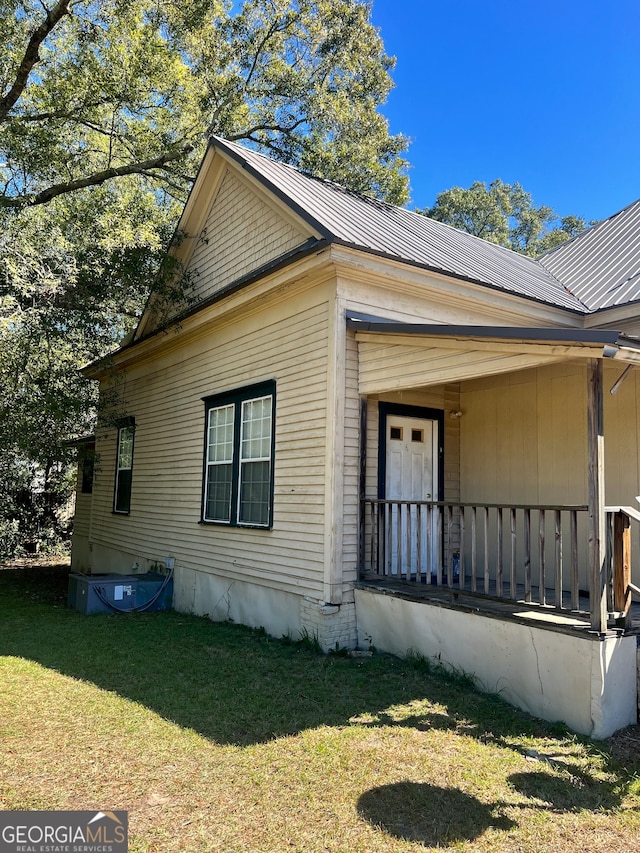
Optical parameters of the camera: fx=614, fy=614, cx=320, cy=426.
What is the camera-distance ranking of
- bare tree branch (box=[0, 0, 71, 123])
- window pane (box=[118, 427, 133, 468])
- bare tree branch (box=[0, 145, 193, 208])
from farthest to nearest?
bare tree branch (box=[0, 145, 193, 208]), window pane (box=[118, 427, 133, 468]), bare tree branch (box=[0, 0, 71, 123])

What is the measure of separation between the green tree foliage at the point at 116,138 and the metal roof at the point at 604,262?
754 cm

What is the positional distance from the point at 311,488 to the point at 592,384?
3.33m

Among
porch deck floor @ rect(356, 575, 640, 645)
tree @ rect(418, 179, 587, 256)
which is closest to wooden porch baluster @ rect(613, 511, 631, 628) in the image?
porch deck floor @ rect(356, 575, 640, 645)

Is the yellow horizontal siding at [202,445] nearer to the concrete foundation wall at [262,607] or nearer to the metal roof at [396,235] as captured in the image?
the concrete foundation wall at [262,607]

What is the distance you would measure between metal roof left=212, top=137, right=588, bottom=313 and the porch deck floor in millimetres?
3709

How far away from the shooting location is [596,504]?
15.5 feet

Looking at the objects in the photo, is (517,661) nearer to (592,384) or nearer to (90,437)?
(592,384)

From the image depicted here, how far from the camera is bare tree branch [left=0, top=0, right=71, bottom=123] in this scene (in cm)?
1258

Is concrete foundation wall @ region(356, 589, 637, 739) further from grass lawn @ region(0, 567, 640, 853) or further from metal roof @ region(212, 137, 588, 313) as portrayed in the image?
metal roof @ region(212, 137, 588, 313)

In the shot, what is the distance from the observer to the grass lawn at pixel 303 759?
3262 millimetres

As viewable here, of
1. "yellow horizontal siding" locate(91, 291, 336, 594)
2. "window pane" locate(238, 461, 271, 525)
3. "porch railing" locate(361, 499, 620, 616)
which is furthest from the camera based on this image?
"window pane" locate(238, 461, 271, 525)

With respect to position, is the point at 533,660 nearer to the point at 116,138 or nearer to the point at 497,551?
the point at 497,551

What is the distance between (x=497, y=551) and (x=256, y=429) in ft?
12.6

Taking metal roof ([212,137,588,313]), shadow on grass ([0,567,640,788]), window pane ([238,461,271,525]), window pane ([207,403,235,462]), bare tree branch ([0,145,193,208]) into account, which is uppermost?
bare tree branch ([0,145,193,208])
